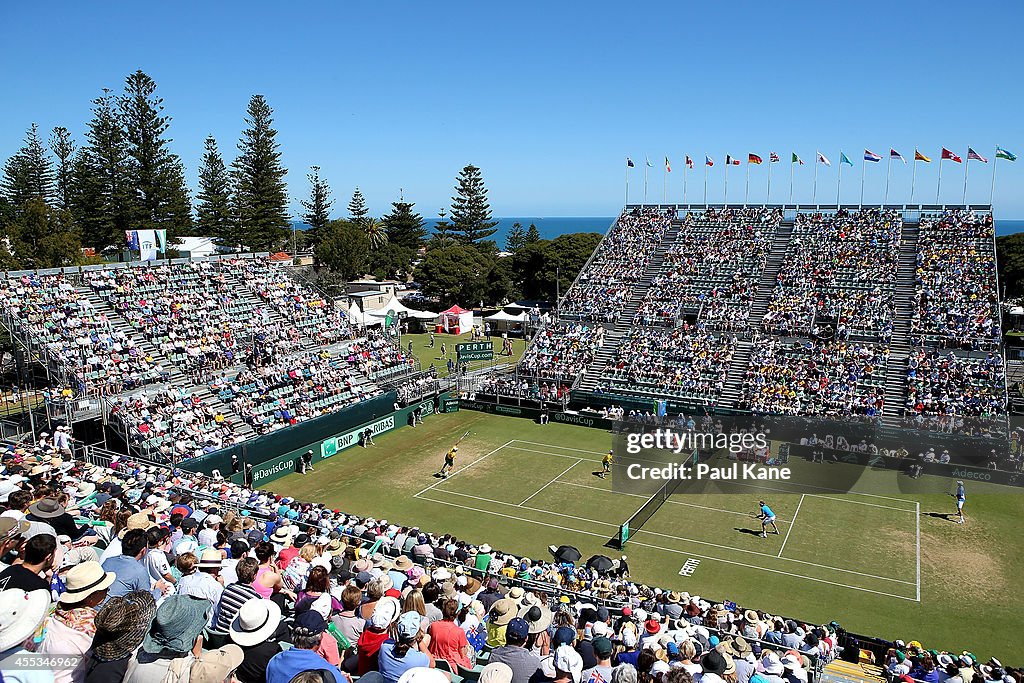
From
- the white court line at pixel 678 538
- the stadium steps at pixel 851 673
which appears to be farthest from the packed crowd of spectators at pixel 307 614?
the white court line at pixel 678 538

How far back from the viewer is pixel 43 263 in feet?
149

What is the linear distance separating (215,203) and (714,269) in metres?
49.2

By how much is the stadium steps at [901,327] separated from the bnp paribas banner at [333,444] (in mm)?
19440

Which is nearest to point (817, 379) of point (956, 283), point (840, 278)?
point (840, 278)

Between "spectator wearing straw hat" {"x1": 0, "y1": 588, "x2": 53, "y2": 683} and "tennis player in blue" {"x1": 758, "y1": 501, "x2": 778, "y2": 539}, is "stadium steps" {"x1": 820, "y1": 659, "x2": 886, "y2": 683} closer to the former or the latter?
"tennis player in blue" {"x1": 758, "y1": 501, "x2": 778, "y2": 539}

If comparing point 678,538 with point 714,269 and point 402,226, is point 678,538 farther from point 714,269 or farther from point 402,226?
point 402,226

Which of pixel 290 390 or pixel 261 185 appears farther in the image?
pixel 261 185

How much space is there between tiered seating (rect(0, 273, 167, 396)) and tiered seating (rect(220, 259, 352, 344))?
8.26 m

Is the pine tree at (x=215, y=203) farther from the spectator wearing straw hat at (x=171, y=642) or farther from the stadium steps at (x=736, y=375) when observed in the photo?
the spectator wearing straw hat at (x=171, y=642)

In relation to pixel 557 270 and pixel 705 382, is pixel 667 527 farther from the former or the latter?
pixel 557 270

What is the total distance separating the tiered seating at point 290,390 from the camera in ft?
95.8

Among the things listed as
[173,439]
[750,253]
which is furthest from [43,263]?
[750,253]

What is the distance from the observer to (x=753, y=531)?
857 inches

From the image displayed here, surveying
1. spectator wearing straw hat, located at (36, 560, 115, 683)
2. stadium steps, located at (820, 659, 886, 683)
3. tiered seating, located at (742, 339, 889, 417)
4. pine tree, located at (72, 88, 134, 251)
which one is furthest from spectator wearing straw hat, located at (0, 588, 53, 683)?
pine tree, located at (72, 88, 134, 251)
